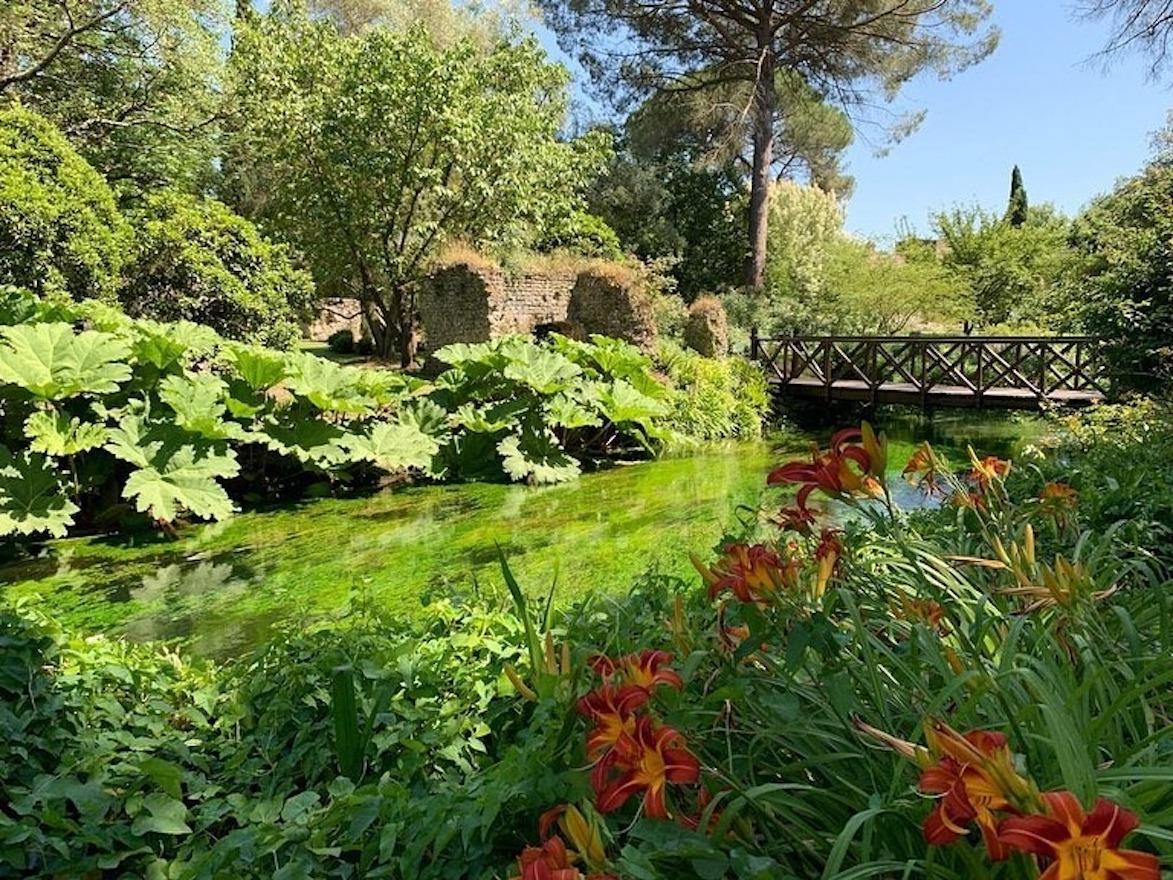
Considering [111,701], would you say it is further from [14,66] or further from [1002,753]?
[14,66]

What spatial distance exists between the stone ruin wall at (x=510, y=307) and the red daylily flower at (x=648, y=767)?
33.0 feet

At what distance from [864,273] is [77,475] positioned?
1450 cm

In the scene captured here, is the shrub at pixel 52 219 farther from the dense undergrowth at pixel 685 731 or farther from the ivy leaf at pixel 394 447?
the dense undergrowth at pixel 685 731

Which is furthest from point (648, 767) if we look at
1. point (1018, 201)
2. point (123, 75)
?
point (1018, 201)

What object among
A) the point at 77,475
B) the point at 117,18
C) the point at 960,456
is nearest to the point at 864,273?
the point at 960,456

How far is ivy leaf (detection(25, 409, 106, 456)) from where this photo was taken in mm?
4668

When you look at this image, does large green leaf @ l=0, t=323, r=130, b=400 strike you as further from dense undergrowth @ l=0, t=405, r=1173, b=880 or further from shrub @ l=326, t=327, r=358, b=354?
shrub @ l=326, t=327, r=358, b=354

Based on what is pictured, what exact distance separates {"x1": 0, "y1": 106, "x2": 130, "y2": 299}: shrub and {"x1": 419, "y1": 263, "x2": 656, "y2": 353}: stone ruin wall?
480 centimetres

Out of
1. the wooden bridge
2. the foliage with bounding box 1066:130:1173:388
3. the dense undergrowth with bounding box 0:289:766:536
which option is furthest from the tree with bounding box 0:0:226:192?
the foliage with bounding box 1066:130:1173:388

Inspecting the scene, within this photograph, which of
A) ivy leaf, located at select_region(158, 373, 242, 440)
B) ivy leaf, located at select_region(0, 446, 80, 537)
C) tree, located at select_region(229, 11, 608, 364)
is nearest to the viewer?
ivy leaf, located at select_region(0, 446, 80, 537)

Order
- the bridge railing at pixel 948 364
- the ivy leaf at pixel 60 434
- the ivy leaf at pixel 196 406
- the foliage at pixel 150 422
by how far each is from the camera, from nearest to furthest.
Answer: the ivy leaf at pixel 60 434, the foliage at pixel 150 422, the ivy leaf at pixel 196 406, the bridge railing at pixel 948 364

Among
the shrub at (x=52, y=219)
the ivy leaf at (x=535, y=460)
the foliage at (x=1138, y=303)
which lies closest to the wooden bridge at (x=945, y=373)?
the foliage at (x=1138, y=303)

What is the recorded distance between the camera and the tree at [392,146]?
11.4 meters

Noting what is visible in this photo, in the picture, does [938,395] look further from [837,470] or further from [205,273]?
[837,470]
